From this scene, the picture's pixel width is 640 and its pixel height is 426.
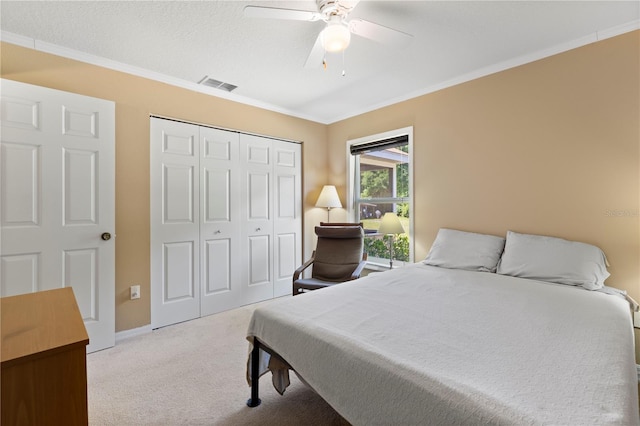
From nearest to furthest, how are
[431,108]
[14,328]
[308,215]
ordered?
[14,328] < [431,108] < [308,215]

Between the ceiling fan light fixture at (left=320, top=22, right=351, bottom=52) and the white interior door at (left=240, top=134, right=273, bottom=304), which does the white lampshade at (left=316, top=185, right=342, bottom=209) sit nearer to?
the white interior door at (left=240, top=134, right=273, bottom=304)

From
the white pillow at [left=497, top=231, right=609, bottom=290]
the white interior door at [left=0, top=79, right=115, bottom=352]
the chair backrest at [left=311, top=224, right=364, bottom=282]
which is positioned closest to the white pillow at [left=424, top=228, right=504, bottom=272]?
the white pillow at [left=497, top=231, right=609, bottom=290]

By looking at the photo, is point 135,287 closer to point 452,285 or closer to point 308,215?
point 308,215

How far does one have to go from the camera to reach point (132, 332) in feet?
8.79

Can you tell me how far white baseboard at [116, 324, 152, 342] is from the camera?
2.59m

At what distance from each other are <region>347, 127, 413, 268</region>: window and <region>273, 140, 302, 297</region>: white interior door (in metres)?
0.76

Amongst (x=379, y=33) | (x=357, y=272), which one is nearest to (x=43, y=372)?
(x=379, y=33)

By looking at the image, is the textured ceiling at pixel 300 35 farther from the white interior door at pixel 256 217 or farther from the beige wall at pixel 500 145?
the white interior door at pixel 256 217

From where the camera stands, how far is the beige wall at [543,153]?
2.07 m

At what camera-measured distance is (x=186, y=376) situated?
6.69ft

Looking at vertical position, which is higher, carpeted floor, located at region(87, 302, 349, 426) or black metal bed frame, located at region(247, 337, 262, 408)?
black metal bed frame, located at region(247, 337, 262, 408)

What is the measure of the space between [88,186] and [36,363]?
1995 mm

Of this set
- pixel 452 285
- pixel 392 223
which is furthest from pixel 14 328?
pixel 392 223

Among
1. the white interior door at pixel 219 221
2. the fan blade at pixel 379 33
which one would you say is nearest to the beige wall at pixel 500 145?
the white interior door at pixel 219 221
